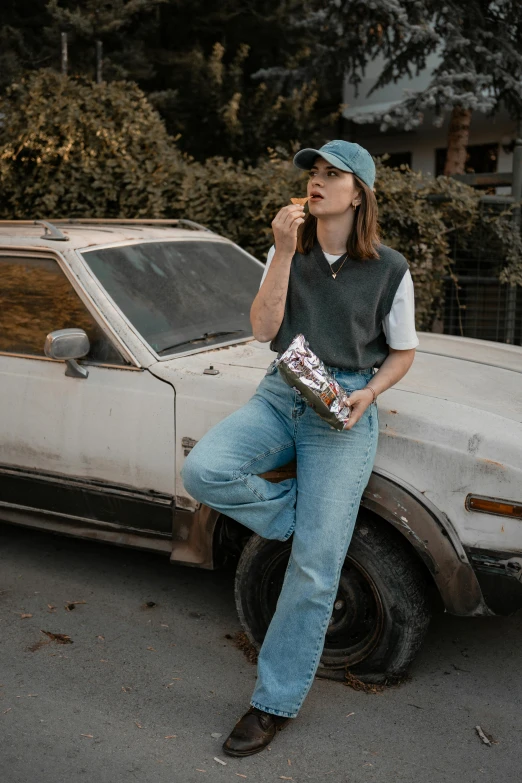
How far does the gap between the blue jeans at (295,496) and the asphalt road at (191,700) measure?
254mm

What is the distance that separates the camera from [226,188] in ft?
24.0

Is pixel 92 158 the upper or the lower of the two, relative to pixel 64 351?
upper

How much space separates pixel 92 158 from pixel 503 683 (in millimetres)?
5544

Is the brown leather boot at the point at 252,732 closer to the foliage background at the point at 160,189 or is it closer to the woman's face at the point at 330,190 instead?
the woman's face at the point at 330,190

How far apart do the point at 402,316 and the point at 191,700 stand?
1665 mm

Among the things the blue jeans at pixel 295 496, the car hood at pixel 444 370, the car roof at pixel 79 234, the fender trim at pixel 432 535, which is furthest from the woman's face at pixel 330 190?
the car roof at pixel 79 234

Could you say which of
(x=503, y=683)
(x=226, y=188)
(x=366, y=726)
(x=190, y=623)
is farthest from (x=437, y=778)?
(x=226, y=188)

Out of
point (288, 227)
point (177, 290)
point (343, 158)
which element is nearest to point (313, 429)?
point (288, 227)

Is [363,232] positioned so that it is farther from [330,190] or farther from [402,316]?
[402,316]

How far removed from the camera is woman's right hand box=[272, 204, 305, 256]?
2.88 m

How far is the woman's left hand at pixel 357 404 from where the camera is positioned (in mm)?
2998

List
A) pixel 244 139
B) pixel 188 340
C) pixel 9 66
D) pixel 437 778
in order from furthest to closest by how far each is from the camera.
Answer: pixel 244 139 → pixel 9 66 → pixel 188 340 → pixel 437 778

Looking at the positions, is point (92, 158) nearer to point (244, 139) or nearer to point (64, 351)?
point (64, 351)

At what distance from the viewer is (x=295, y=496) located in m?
3.16
